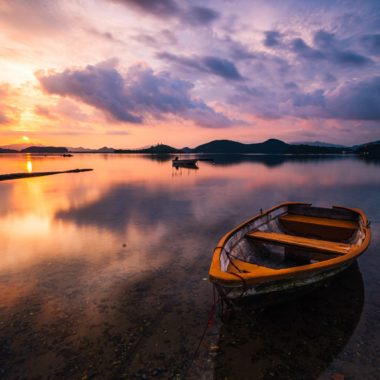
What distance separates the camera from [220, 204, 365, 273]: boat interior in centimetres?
970

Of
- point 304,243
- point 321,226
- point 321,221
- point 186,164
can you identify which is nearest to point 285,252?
point 304,243

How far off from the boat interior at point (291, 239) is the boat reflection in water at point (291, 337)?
158cm

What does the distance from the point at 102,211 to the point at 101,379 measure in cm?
1888

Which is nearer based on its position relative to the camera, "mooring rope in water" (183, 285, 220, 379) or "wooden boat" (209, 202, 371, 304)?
"mooring rope in water" (183, 285, 220, 379)

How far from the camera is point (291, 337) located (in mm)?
7285

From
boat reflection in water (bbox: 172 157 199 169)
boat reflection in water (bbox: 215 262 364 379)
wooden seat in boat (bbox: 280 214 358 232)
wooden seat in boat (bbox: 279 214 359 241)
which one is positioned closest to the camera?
boat reflection in water (bbox: 215 262 364 379)

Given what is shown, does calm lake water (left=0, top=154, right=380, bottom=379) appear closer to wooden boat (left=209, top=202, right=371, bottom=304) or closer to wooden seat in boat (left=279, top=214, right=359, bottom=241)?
wooden boat (left=209, top=202, right=371, bottom=304)

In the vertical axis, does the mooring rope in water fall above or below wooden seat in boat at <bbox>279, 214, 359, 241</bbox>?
below

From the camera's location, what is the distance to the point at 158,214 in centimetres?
2272

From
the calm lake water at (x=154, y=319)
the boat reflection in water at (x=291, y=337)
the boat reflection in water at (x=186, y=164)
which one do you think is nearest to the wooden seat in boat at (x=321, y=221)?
the calm lake water at (x=154, y=319)

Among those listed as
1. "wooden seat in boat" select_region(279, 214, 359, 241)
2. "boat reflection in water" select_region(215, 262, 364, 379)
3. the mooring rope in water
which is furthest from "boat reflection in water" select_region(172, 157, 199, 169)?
"boat reflection in water" select_region(215, 262, 364, 379)

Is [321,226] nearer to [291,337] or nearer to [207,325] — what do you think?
[291,337]

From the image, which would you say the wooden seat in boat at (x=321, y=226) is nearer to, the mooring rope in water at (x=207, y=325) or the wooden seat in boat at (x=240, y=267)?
the wooden seat in boat at (x=240, y=267)

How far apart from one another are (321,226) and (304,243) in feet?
14.7
